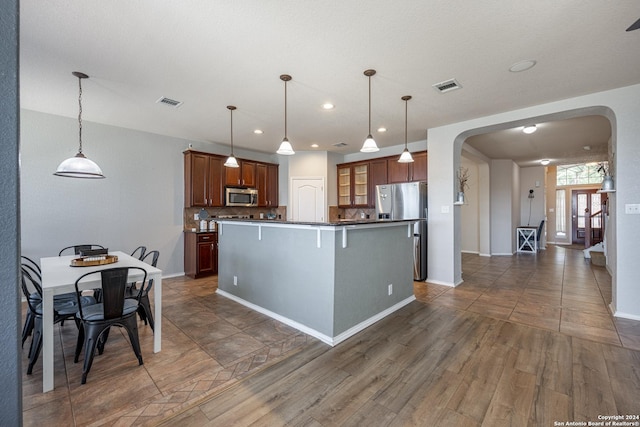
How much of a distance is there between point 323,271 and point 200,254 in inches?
134

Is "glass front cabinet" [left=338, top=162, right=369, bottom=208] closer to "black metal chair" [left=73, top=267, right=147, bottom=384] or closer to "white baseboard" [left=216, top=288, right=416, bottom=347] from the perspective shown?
"white baseboard" [left=216, top=288, right=416, bottom=347]

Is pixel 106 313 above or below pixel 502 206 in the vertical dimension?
below

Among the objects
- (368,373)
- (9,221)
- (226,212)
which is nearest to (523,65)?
(368,373)

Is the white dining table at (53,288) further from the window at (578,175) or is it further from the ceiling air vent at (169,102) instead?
the window at (578,175)

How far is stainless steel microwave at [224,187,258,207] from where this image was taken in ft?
19.6

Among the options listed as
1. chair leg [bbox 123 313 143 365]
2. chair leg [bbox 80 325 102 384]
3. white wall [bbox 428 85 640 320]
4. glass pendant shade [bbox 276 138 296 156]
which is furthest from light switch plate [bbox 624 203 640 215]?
chair leg [bbox 80 325 102 384]

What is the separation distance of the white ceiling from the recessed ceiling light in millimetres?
57

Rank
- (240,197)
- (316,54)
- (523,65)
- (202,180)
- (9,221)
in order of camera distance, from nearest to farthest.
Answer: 1. (9,221)
2. (316,54)
3. (523,65)
4. (202,180)
5. (240,197)

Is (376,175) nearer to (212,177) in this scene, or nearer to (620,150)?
(212,177)

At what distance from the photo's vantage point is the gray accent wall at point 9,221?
23.8 inches

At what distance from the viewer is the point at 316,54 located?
264 centimetres

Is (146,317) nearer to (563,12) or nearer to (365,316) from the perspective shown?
(365,316)

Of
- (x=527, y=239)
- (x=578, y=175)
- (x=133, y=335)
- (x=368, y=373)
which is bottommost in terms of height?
(x=368, y=373)

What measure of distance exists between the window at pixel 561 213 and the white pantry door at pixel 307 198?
9.12m
